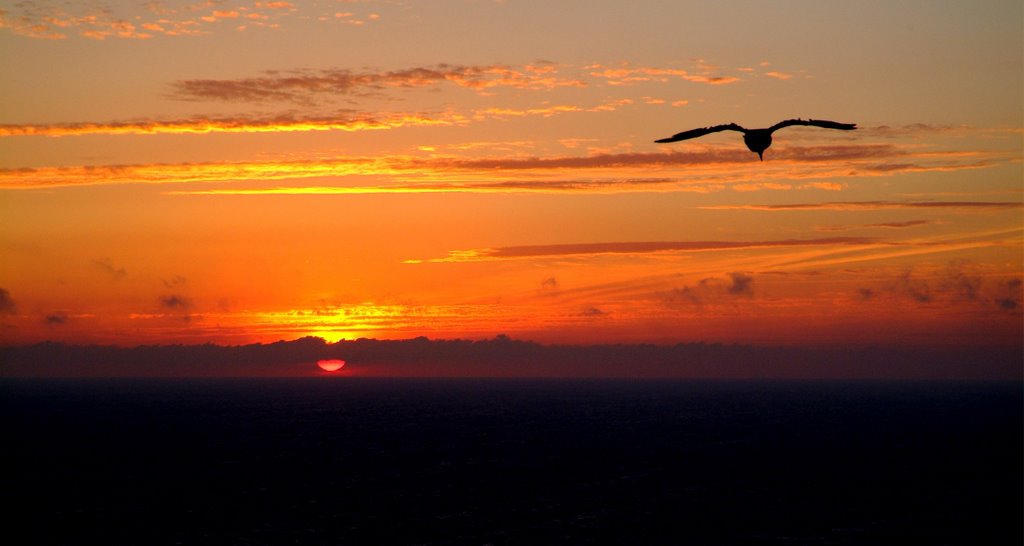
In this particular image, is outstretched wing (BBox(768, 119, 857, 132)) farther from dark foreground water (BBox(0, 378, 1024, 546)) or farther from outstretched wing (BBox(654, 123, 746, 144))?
dark foreground water (BBox(0, 378, 1024, 546))

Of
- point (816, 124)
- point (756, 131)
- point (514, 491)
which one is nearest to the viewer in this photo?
point (816, 124)

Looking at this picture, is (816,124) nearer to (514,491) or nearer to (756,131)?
(756,131)

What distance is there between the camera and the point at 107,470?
142250 mm

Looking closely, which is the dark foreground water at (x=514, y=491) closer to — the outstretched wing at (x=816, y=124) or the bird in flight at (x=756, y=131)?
the bird in flight at (x=756, y=131)

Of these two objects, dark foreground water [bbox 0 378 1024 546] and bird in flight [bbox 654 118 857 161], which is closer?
bird in flight [bbox 654 118 857 161]

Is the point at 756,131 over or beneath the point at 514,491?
over

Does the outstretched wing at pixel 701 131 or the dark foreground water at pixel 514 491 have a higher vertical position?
the outstretched wing at pixel 701 131

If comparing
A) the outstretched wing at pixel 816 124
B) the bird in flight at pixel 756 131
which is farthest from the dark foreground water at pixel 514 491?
the outstretched wing at pixel 816 124

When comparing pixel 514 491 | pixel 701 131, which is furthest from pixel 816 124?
pixel 514 491

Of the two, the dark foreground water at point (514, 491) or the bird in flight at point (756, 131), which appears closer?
the bird in flight at point (756, 131)

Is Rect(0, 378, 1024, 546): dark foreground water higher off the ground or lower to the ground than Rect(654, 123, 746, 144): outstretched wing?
lower

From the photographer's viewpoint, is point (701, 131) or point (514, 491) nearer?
point (701, 131)

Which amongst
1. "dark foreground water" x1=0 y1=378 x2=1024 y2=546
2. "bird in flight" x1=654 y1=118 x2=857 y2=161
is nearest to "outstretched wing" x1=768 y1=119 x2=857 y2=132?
"bird in flight" x1=654 y1=118 x2=857 y2=161

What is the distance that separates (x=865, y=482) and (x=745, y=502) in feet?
88.3
